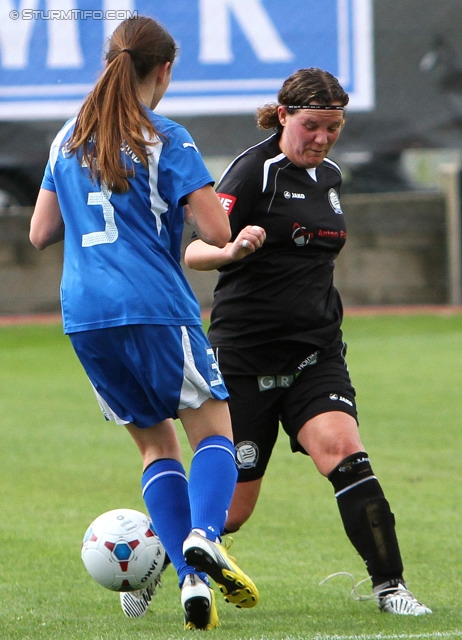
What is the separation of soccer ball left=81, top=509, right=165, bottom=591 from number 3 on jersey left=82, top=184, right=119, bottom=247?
1.17 m

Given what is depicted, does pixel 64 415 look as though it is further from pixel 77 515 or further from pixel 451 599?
pixel 451 599

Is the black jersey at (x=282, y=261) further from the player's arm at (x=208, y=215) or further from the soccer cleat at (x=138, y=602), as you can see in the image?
the soccer cleat at (x=138, y=602)

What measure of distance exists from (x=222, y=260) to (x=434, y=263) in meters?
12.8

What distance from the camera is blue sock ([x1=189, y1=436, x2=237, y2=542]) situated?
3756 mm

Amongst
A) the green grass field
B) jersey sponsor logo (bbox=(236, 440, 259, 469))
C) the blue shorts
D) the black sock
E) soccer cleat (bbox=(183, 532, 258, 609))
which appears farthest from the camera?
jersey sponsor logo (bbox=(236, 440, 259, 469))

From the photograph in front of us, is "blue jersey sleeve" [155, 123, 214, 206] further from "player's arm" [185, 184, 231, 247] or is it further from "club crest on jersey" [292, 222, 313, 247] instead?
"club crest on jersey" [292, 222, 313, 247]

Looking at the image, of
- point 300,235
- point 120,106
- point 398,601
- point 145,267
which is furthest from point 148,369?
point 398,601

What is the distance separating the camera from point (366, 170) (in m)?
19.3

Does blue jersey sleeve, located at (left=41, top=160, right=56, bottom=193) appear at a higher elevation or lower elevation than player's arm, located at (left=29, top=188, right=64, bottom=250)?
higher

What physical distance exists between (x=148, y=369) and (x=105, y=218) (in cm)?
51

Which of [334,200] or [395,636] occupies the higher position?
[334,200]

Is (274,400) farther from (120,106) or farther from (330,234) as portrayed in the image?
(120,106)

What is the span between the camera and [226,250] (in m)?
3.94

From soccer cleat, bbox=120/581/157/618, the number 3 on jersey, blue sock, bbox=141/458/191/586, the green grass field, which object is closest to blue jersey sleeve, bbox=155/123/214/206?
the number 3 on jersey
